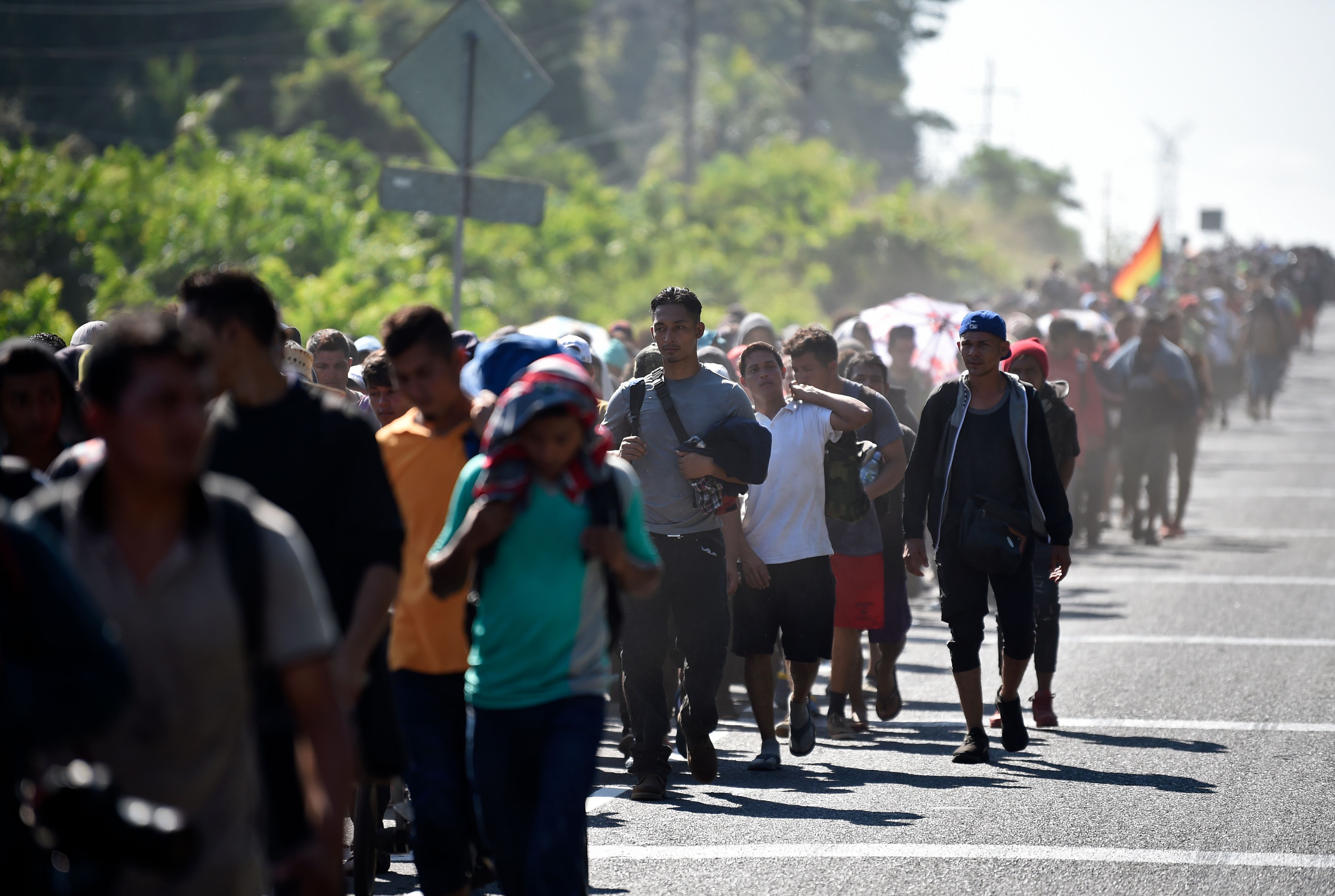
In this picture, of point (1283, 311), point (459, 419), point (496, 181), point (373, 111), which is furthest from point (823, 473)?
point (373, 111)

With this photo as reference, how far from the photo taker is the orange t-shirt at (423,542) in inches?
206

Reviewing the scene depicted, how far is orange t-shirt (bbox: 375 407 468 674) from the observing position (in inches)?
206

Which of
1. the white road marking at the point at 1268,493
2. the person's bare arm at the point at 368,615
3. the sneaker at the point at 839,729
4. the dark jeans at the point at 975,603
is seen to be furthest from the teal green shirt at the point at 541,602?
the white road marking at the point at 1268,493

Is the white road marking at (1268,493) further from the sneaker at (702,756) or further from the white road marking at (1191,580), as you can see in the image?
the sneaker at (702,756)

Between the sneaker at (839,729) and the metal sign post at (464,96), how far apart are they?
3.10m

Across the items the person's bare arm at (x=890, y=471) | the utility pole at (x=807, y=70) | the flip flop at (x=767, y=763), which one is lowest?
the flip flop at (x=767, y=763)

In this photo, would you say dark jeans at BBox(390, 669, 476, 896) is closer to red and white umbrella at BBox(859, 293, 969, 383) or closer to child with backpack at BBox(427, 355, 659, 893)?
child with backpack at BBox(427, 355, 659, 893)

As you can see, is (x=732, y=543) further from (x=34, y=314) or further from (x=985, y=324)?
(x=34, y=314)

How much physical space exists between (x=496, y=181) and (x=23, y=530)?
288 inches

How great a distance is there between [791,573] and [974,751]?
122cm

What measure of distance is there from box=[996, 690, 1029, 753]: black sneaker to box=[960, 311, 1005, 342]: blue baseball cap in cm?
180

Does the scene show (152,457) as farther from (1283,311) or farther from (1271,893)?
(1283,311)

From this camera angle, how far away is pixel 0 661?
3148 millimetres

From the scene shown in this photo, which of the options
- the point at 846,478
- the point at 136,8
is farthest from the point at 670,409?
the point at 136,8
